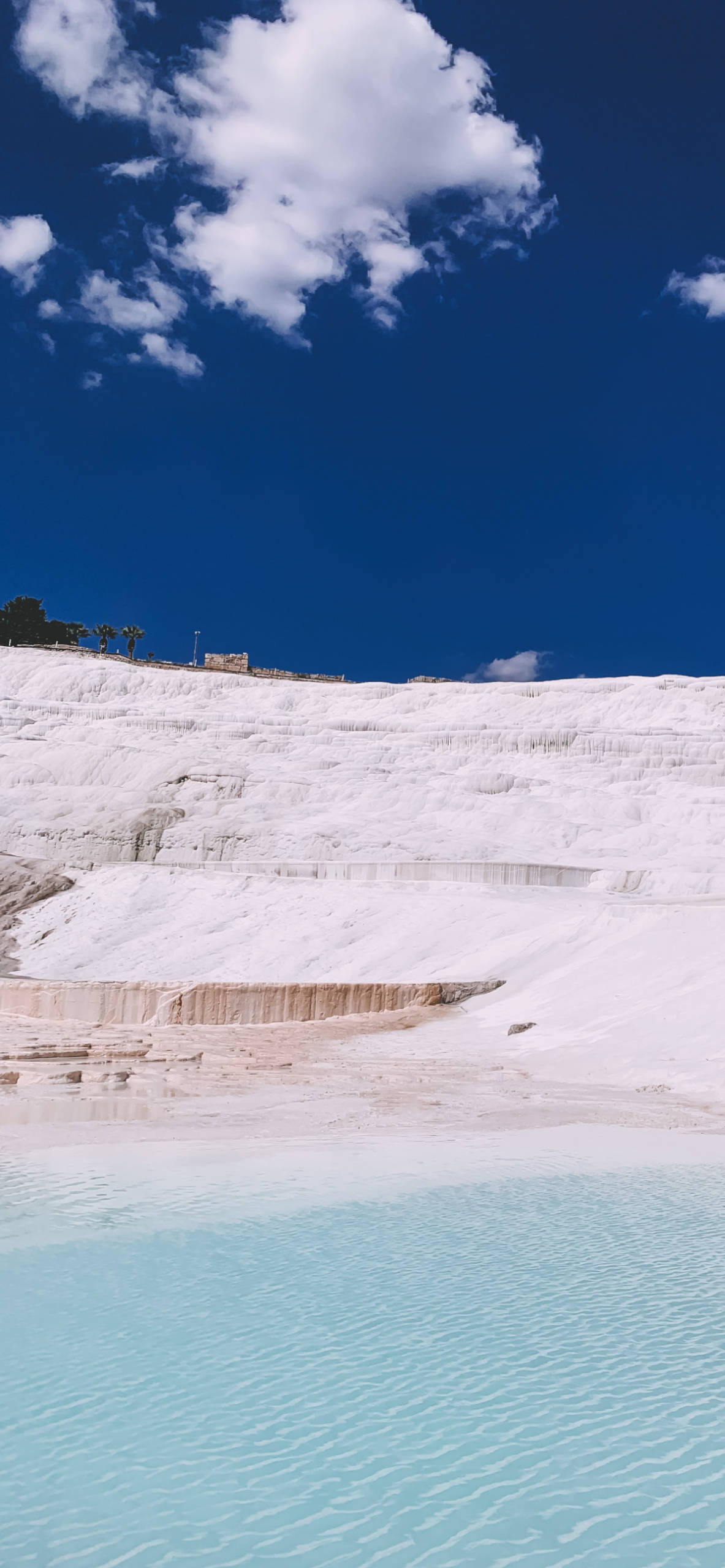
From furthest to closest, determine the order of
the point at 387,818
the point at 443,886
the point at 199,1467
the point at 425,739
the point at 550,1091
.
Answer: the point at 425,739, the point at 387,818, the point at 443,886, the point at 550,1091, the point at 199,1467

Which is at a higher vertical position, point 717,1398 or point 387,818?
point 387,818

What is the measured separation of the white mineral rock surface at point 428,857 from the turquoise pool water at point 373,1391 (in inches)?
169

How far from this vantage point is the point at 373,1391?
423 centimetres

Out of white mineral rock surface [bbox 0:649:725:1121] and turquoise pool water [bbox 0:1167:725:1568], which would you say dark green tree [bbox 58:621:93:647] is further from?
turquoise pool water [bbox 0:1167:725:1568]

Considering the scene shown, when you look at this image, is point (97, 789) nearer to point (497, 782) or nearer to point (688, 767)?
point (497, 782)

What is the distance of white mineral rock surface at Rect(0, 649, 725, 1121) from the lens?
43.9ft

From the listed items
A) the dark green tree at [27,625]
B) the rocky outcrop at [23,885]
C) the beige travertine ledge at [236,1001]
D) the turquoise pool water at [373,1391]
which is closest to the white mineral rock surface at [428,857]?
the rocky outcrop at [23,885]

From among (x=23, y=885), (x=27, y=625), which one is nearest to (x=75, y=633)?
(x=27, y=625)

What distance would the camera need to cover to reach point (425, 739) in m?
39.2

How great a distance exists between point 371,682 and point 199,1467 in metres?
51.2

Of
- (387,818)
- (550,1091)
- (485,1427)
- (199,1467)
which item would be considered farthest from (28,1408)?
(387,818)

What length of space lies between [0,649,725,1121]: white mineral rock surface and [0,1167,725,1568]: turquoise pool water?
429 cm

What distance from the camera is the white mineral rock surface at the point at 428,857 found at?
13.4m

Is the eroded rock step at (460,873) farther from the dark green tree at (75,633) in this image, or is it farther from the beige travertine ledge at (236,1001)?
the dark green tree at (75,633)
